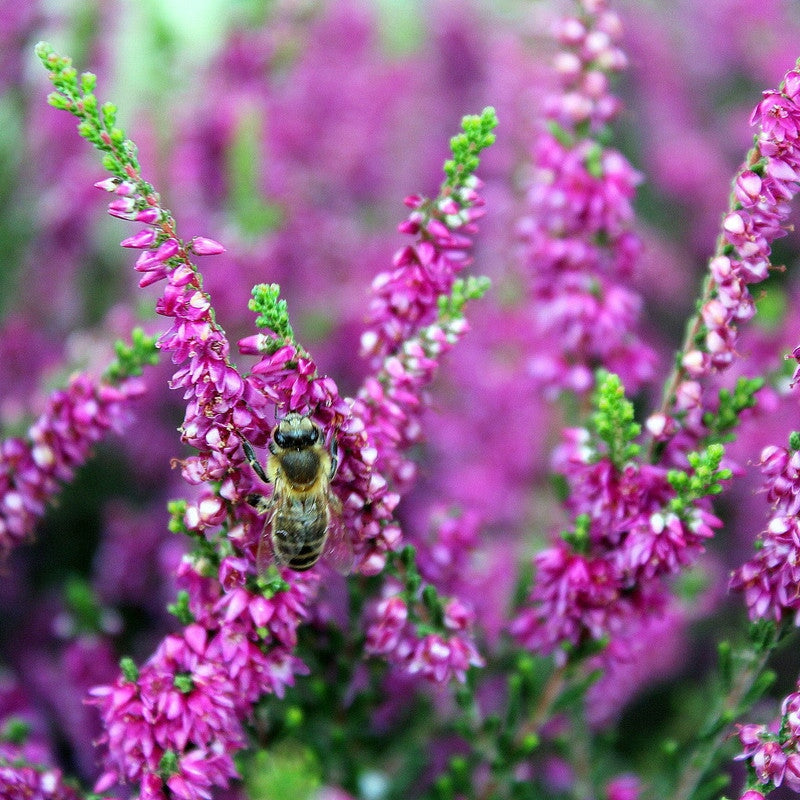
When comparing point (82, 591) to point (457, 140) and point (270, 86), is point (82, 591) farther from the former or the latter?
point (270, 86)

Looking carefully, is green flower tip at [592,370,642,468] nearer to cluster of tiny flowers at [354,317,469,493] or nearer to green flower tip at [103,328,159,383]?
cluster of tiny flowers at [354,317,469,493]

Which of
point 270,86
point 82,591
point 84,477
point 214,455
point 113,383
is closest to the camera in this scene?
point 214,455

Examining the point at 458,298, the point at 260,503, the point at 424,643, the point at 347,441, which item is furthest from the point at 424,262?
the point at 424,643

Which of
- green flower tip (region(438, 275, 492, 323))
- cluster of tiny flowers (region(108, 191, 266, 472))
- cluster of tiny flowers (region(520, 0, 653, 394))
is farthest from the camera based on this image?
cluster of tiny flowers (region(520, 0, 653, 394))

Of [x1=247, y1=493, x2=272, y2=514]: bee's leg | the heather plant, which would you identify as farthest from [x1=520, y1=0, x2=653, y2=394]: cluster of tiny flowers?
[x1=247, y1=493, x2=272, y2=514]: bee's leg

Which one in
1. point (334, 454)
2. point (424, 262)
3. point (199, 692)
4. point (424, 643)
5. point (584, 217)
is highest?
point (584, 217)

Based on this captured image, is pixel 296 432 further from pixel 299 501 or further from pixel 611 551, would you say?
pixel 611 551

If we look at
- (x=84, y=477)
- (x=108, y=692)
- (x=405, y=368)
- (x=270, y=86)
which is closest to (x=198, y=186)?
(x=270, y=86)
